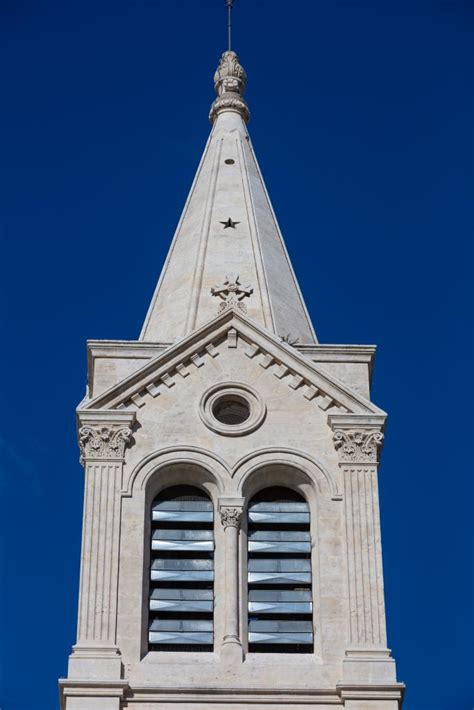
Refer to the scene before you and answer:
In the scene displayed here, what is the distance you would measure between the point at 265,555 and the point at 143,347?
584cm

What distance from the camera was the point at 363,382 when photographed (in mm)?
48344

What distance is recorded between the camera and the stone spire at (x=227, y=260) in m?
50.4

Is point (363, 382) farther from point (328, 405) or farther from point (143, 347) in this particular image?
point (143, 347)

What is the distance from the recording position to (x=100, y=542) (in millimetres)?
44594

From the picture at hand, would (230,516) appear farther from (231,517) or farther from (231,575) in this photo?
(231,575)

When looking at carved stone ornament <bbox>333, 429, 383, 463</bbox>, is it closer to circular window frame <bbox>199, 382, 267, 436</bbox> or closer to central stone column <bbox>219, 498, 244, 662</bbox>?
circular window frame <bbox>199, 382, 267, 436</bbox>

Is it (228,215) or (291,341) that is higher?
(228,215)

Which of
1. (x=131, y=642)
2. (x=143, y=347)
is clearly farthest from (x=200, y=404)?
(x=131, y=642)

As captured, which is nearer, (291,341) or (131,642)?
(131,642)

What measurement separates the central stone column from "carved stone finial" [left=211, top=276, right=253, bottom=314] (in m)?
5.38

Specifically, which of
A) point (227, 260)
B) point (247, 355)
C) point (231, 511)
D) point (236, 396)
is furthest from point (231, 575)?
point (227, 260)

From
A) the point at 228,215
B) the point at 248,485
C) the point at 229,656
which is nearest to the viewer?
the point at 229,656

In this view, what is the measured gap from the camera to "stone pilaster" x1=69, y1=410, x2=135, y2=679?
42719 millimetres

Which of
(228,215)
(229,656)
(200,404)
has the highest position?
(228,215)
